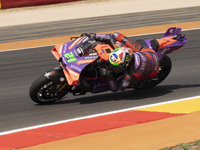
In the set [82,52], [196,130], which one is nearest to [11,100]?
[82,52]

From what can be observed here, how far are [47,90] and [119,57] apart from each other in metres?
1.54

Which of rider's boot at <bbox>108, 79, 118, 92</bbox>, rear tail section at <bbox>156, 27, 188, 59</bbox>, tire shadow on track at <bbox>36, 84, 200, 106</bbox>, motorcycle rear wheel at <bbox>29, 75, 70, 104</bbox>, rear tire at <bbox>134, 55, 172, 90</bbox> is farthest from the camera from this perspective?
rear tire at <bbox>134, 55, 172, 90</bbox>

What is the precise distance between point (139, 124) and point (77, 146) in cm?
140

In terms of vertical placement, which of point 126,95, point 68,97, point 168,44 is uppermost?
point 168,44

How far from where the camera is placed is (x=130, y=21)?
1827 centimetres

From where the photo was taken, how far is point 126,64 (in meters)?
8.07

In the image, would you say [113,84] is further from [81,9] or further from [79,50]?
[81,9]

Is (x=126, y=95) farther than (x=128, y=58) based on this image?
Yes

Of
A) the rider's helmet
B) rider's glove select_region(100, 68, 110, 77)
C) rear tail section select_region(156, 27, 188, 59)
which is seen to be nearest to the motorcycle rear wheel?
rider's glove select_region(100, 68, 110, 77)

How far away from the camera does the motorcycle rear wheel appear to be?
26.1 feet

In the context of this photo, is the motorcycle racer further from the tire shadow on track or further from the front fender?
the front fender

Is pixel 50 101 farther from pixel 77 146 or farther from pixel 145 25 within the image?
pixel 145 25

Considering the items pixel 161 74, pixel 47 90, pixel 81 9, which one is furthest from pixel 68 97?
pixel 81 9

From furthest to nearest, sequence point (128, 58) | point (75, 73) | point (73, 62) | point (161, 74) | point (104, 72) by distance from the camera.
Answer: point (161, 74) < point (104, 72) < point (128, 58) < point (73, 62) < point (75, 73)
